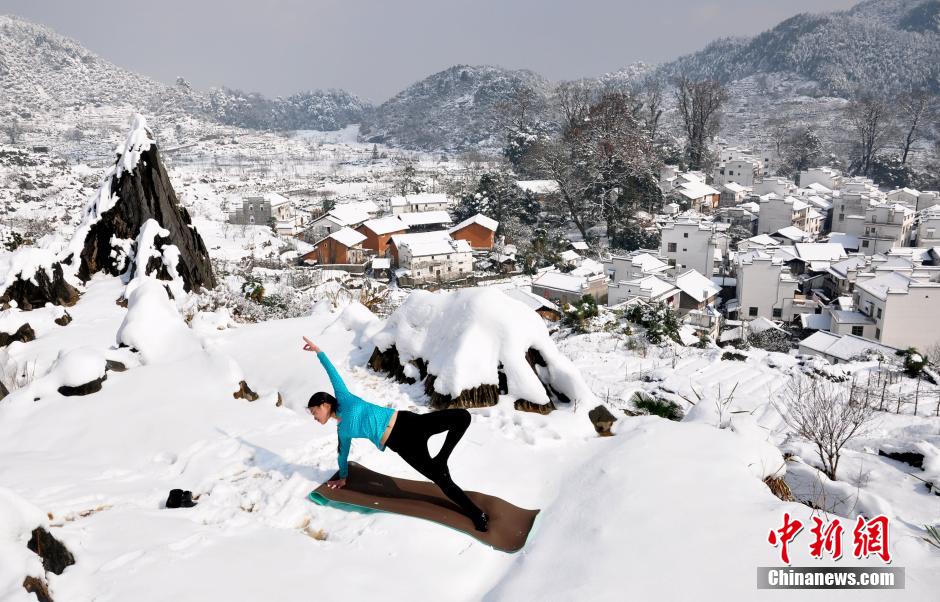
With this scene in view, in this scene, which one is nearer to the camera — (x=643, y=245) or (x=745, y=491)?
(x=745, y=491)

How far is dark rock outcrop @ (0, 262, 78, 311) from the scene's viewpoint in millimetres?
9898

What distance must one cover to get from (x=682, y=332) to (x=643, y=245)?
782 inches

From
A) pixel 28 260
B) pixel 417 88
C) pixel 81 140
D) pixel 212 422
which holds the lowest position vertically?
pixel 212 422

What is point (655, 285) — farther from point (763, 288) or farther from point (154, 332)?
point (154, 332)

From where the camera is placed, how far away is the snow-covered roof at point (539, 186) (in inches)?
1629

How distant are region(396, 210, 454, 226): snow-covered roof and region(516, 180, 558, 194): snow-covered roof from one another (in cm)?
654

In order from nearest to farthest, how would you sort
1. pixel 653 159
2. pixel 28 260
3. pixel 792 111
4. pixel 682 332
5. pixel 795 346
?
1. pixel 28 260
2. pixel 682 332
3. pixel 795 346
4. pixel 653 159
5. pixel 792 111

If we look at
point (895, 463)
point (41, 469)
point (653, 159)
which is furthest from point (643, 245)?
point (41, 469)

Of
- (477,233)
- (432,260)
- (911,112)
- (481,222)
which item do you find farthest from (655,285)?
(911,112)

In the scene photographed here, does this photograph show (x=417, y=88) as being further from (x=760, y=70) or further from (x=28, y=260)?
(x=28, y=260)

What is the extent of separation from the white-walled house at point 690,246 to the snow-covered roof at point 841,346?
492 inches

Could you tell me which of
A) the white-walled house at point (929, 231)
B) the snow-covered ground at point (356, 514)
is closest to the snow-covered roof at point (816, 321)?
the white-walled house at point (929, 231)

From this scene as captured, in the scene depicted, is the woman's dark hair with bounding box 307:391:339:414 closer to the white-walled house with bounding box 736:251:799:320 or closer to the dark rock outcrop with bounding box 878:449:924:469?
the dark rock outcrop with bounding box 878:449:924:469

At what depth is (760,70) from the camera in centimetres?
12056
